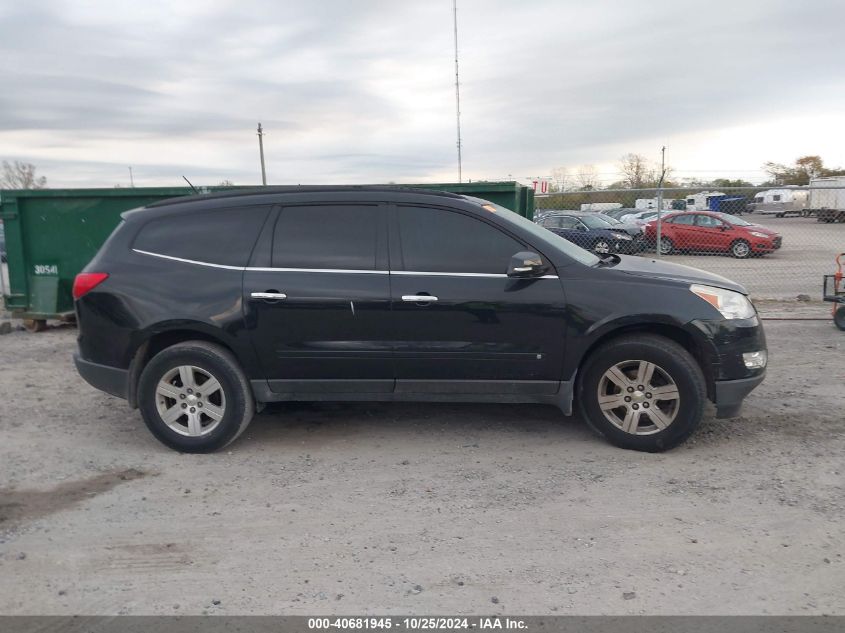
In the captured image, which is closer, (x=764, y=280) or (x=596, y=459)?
(x=596, y=459)

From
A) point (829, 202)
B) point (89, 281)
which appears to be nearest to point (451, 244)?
point (89, 281)

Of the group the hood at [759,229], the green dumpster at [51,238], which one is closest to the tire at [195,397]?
the green dumpster at [51,238]

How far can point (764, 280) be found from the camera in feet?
46.9

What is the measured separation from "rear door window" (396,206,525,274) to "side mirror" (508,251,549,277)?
0.39ft

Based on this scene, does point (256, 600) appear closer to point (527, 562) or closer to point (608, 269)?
point (527, 562)

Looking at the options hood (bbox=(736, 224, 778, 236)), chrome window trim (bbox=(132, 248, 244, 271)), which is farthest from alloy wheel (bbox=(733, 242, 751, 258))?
chrome window trim (bbox=(132, 248, 244, 271))

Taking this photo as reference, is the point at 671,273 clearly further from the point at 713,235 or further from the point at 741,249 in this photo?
the point at 713,235

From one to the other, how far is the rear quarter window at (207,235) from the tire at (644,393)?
8.32ft

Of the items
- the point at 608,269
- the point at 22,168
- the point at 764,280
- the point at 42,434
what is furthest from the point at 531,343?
the point at 22,168

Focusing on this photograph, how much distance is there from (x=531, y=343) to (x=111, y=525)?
9.14 ft

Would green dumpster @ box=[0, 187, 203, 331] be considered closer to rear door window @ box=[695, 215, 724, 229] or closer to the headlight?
the headlight

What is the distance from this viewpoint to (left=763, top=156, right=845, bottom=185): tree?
51.9 metres

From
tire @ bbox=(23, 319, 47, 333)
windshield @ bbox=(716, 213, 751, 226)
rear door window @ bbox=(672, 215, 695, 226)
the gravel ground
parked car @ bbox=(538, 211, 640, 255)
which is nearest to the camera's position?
the gravel ground

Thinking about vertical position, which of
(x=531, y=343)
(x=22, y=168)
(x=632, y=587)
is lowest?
(x=632, y=587)
